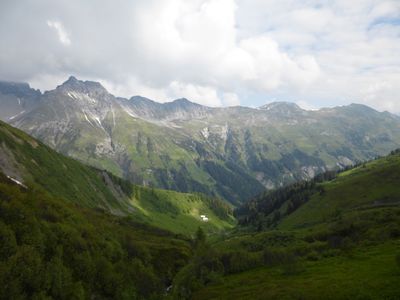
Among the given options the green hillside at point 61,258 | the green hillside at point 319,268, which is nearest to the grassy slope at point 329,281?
the green hillside at point 319,268

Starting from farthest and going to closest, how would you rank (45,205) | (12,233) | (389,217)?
(389,217)
(45,205)
(12,233)

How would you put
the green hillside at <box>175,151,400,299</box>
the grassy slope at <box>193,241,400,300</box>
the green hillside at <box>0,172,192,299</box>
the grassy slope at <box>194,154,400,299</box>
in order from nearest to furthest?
the grassy slope at <box>193,241,400,300</box> → the grassy slope at <box>194,154,400,299</box> → the green hillside at <box>175,151,400,299</box> → the green hillside at <box>0,172,192,299</box>

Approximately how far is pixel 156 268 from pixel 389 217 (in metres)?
94.8

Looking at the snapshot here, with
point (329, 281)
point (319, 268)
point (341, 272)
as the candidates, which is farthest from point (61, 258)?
point (341, 272)

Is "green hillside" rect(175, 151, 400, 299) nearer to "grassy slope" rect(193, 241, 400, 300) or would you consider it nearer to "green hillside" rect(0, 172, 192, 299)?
"grassy slope" rect(193, 241, 400, 300)

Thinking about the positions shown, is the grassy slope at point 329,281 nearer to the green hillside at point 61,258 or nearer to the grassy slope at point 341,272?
the grassy slope at point 341,272

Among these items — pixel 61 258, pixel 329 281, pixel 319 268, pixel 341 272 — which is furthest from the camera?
pixel 319 268

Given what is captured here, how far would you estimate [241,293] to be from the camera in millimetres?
104000

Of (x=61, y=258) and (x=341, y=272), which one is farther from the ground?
(x=61, y=258)

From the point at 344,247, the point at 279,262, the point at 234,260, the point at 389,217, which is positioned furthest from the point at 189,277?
the point at 389,217

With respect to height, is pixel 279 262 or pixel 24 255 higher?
pixel 24 255

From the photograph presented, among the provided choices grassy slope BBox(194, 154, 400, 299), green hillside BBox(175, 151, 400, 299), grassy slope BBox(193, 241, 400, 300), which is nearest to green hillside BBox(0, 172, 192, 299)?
green hillside BBox(175, 151, 400, 299)

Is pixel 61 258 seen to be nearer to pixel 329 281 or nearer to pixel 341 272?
pixel 329 281

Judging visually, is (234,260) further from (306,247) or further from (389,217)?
(389,217)
